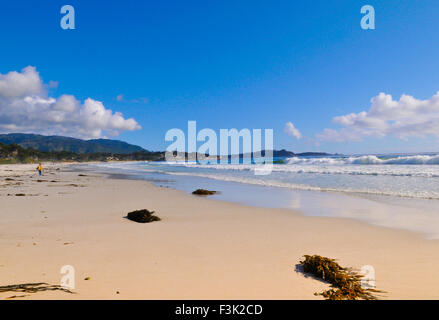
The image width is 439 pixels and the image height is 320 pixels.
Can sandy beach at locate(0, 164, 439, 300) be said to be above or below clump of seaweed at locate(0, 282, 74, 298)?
below

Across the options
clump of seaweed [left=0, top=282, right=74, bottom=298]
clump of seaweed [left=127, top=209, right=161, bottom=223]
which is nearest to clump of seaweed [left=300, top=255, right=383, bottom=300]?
clump of seaweed [left=0, top=282, right=74, bottom=298]

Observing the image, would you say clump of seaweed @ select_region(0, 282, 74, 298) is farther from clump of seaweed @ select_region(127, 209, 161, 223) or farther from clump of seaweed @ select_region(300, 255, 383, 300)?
clump of seaweed @ select_region(127, 209, 161, 223)

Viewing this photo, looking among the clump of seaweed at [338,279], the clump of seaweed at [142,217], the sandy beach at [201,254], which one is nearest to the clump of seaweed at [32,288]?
the sandy beach at [201,254]

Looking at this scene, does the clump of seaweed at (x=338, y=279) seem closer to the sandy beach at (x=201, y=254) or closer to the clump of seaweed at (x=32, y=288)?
the sandy beach at (x=201, y=254)

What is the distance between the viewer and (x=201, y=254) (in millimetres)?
4781

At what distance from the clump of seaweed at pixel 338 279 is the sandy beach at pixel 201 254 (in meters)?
0.15

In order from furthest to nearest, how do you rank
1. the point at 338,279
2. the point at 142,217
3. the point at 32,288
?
the point at 142,217
the point at 338,279
the point at 32,288

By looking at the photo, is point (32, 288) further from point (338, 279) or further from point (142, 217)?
point (142, 217)

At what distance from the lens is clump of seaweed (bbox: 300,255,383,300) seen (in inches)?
129

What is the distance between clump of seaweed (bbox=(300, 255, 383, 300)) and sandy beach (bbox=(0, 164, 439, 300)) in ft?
0.49

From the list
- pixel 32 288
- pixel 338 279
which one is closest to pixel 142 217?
pixel 32 288

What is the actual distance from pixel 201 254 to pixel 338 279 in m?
2.35

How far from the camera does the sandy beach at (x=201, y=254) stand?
3.39 meters
